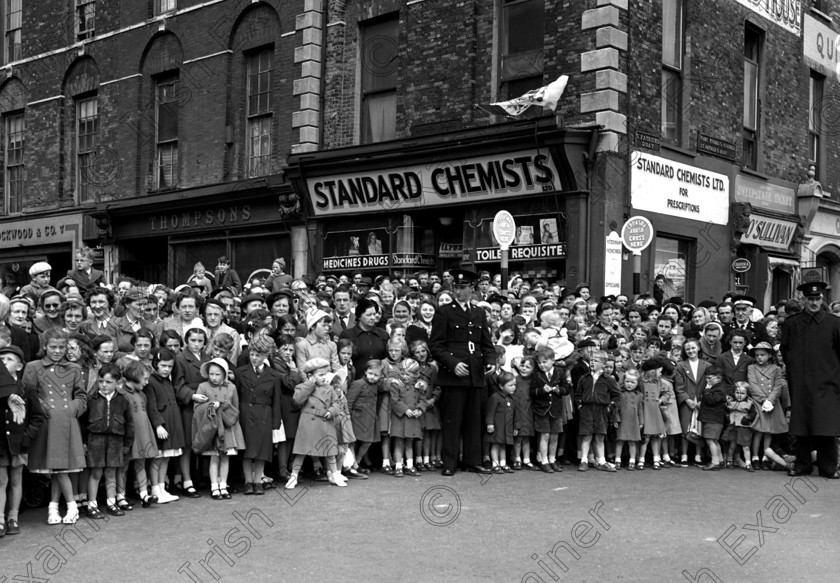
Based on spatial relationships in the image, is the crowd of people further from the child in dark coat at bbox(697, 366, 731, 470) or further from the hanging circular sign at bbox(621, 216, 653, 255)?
the hanging circular sign at bbox(621, 216, 653, 255)

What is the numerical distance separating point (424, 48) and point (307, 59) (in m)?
3.12

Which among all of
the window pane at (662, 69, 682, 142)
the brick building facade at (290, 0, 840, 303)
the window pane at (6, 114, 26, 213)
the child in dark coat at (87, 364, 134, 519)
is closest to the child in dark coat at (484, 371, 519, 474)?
the child in dark coat at (87, 364, 134, 519)

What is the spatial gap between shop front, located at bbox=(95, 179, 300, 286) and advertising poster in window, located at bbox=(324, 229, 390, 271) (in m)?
1.14

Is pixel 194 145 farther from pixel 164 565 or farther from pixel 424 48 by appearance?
pixel 164 565

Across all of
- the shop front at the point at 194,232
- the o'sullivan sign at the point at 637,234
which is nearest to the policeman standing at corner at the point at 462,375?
the o'sullivan sign at the point at 637,234

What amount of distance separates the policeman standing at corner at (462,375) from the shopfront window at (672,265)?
7.89 m

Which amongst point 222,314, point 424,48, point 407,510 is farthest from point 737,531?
point 424,48

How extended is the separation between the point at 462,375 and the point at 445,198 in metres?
8.17

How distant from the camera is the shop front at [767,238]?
19.5 meters

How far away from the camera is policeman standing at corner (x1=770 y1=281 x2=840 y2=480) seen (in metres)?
9.96

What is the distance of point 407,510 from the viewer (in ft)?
26.2

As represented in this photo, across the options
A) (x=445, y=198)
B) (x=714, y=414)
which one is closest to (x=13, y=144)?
(x=445, y=198)

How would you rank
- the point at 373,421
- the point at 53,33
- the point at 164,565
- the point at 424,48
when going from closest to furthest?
the point at 164,565, the point at 373,421, the point at 424,48, the point at 53,33

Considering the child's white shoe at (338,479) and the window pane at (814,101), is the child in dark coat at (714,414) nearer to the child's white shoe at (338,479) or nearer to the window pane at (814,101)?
the child's white shoe at (338,479)
